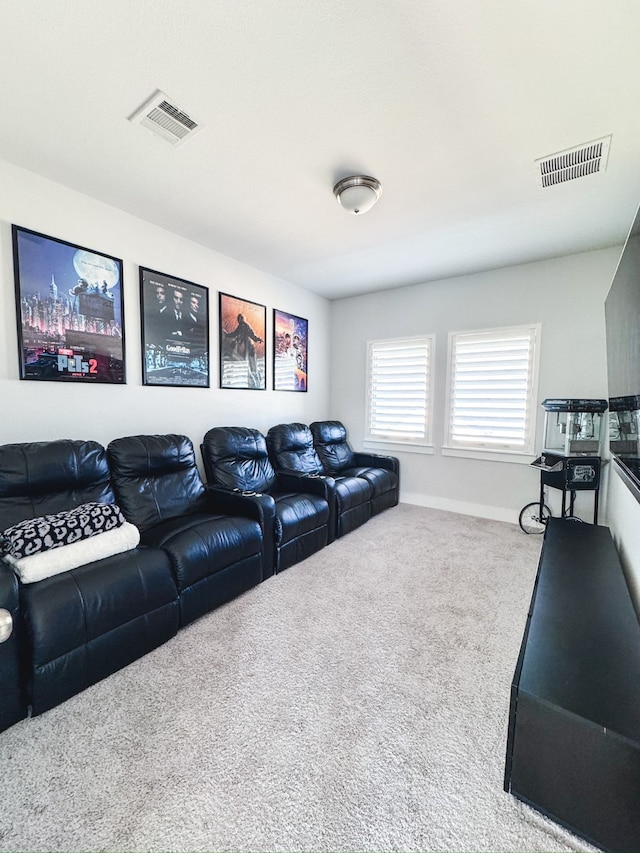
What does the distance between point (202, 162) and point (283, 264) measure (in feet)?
5.27

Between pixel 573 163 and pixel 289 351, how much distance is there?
2.94 metres

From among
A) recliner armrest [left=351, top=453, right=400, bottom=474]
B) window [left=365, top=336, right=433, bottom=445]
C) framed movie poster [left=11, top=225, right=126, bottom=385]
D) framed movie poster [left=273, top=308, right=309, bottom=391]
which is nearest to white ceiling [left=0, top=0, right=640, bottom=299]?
framed movie poster [left=11, top=225, right=126, bottom=385]

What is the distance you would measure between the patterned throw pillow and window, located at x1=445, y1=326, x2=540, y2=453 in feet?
11.4

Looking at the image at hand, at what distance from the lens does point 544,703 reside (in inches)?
42.3

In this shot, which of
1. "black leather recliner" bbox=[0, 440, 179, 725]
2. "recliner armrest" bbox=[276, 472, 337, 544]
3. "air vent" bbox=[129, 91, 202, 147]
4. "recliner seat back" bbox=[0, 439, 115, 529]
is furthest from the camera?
"recliner armrest" bbox=[276, 472, 337, 544]

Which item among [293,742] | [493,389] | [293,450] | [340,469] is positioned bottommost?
[293,742]

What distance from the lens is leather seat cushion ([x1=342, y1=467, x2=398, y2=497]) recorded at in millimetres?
3770

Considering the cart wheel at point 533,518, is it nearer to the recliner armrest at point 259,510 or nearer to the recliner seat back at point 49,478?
the recliner armrest at point 259,510

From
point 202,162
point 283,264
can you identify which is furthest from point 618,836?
point 283,264

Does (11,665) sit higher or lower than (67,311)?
lower

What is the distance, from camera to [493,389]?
378 cm

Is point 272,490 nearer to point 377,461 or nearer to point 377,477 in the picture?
point 377,477

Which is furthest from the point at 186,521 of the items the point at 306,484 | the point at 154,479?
the point at 306,484

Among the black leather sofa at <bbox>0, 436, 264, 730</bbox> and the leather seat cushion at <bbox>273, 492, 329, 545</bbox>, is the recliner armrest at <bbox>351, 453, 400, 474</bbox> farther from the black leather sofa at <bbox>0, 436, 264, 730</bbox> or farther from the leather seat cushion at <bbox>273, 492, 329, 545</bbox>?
the black leather sofa at <bbox>0, 436, 264, 730</bbox>
